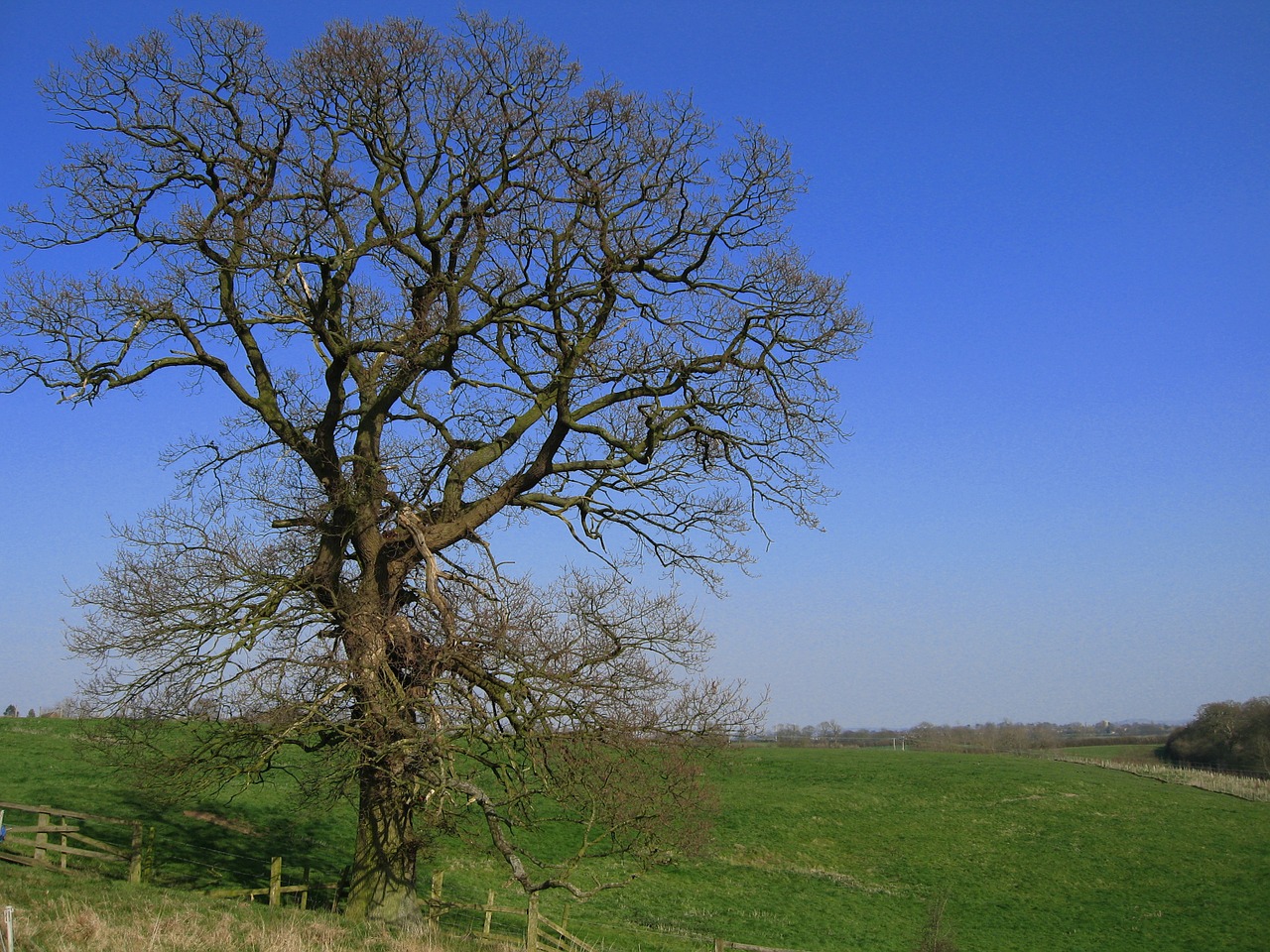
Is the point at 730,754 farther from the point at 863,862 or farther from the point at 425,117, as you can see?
the point at 863,862

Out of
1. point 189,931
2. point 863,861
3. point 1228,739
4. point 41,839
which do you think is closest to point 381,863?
point 189,931

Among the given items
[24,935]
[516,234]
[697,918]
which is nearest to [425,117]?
[516,234]

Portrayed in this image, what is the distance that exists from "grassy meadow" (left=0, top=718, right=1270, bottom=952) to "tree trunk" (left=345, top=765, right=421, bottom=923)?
65 centimetres

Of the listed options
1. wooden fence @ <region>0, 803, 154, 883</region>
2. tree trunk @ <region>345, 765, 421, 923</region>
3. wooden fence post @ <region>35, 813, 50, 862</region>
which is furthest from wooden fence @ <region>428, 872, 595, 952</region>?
wooden fence post @ <region>35, 813, 50, 862</region>

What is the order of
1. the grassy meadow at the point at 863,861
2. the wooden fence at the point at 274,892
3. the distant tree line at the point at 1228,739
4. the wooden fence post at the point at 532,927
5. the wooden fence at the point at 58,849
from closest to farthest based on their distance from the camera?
1. the wooden fence post at the point at 532,927
2. the wooden fence at the point at 274,892
3. the wooden fence at the point at 58,849
4. the grassy meadow at the point at 863,861
5. the distant tree line at the point at 1228,739

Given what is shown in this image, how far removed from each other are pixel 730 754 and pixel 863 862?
71.4 feet

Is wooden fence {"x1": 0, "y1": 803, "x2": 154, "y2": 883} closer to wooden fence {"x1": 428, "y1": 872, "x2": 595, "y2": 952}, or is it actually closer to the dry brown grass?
the dry brown grass

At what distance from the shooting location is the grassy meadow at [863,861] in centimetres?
2242

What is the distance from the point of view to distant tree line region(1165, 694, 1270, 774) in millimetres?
63562

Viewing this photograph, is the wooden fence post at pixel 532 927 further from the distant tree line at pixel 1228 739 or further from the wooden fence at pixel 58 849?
the distant tree line at pixel 1228 739

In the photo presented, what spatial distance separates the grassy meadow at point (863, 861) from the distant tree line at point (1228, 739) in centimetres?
2108

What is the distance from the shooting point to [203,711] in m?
12.9

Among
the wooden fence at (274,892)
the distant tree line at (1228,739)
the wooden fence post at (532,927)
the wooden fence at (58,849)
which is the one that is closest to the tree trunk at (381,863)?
the wooden fence at (274,892)

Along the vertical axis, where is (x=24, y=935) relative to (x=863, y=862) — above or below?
above
